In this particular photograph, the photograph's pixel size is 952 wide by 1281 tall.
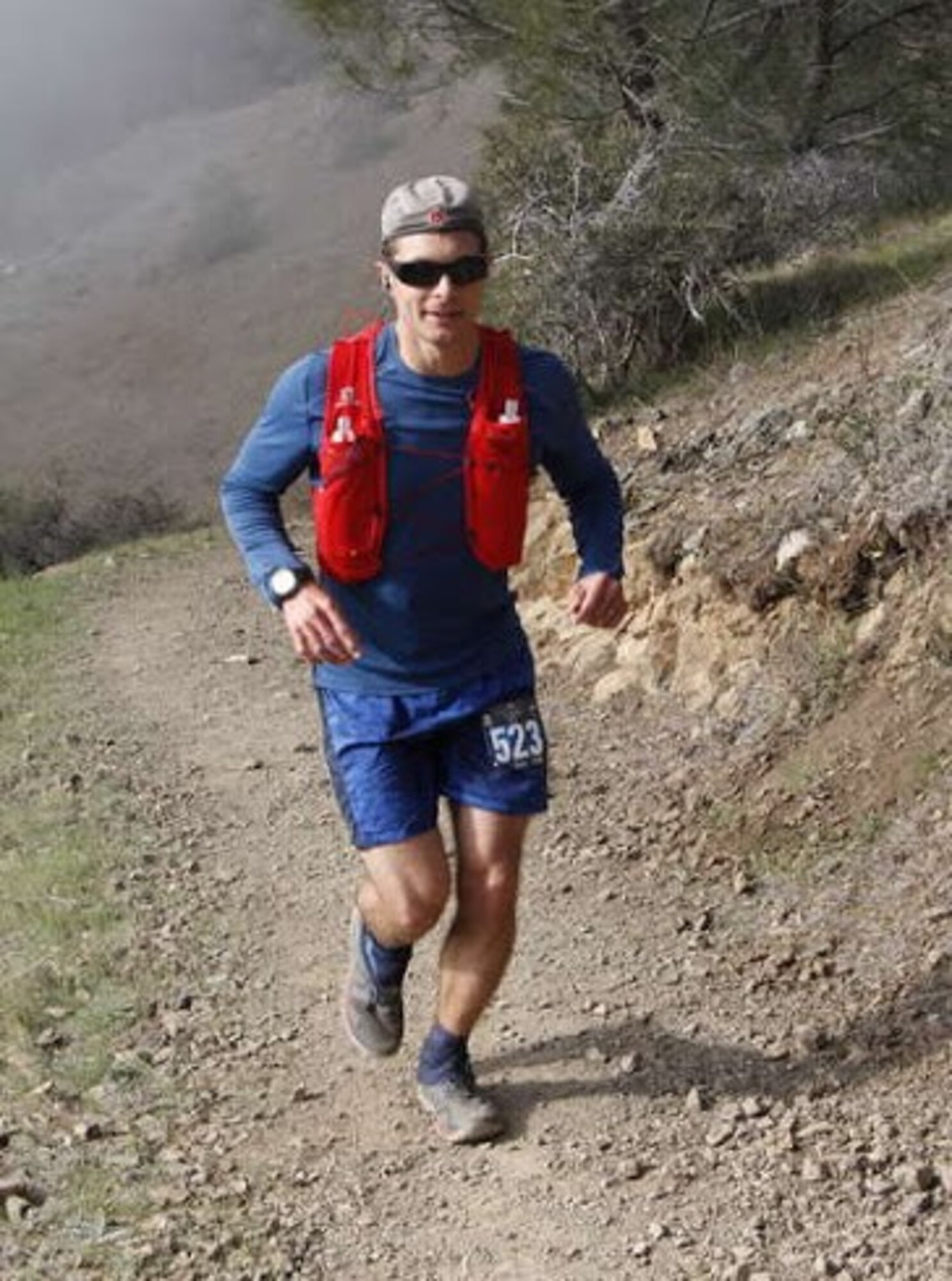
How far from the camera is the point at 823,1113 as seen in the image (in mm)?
4102

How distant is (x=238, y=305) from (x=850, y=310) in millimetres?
25324

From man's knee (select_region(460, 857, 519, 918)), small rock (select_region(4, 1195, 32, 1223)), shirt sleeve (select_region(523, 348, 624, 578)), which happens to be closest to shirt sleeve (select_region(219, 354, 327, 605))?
shirt sleeve (select_region(523, 348, 624, 578))

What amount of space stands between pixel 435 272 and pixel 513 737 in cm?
95

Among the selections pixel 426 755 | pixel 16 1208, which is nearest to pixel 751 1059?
pixel 426 755

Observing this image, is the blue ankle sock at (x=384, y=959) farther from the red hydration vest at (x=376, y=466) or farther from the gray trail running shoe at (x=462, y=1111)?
the red hydration vest at (x=376, y=466)

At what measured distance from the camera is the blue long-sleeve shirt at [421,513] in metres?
3.83

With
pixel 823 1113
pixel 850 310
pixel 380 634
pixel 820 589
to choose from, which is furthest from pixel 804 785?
pixel 850 310

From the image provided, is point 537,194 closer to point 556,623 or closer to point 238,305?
point 556,623

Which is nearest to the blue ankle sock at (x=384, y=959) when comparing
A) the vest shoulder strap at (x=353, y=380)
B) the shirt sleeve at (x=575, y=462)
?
the shirt sleeve at (x=575, y=462)

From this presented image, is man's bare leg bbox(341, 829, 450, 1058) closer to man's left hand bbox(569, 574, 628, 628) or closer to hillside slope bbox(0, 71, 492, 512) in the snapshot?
man's left hand bbox(569, 574, 628, 628)

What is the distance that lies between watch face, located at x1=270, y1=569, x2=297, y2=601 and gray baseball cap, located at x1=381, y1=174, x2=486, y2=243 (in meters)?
0.68

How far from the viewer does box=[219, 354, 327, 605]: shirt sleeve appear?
3846 millimetres

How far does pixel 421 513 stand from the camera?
12.6 feet

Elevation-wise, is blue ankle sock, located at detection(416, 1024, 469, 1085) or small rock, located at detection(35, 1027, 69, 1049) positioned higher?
blue ankle sock, located at detection(416, 1024, 469, 1085)
